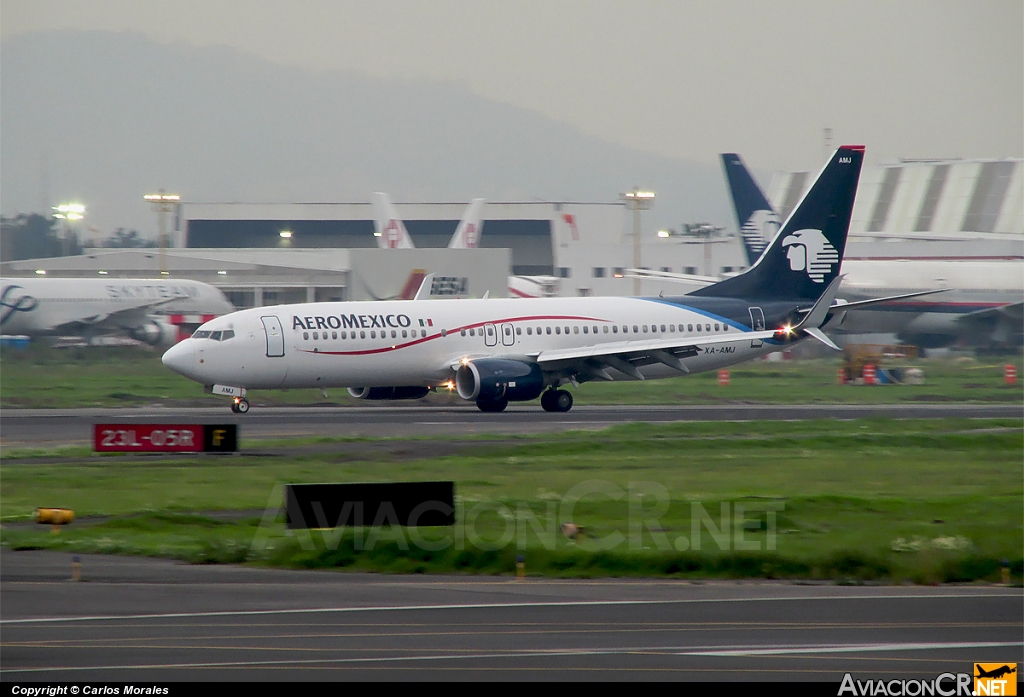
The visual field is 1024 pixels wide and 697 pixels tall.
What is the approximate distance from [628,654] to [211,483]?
44.8ft

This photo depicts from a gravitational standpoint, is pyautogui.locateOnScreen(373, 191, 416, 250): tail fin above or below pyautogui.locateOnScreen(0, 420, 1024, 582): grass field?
above

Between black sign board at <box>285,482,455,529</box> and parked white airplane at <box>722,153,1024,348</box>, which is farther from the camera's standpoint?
parked white airplane at <box>722,153,1024,348</box>

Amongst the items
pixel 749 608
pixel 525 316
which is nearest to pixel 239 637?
pixel 749 608

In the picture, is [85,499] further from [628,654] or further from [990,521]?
[990,521]

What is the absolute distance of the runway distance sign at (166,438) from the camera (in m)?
27.0

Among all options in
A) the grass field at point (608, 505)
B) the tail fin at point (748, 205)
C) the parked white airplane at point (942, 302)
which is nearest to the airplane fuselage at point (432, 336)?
the grass field at point (608, 505)

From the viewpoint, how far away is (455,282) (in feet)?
230

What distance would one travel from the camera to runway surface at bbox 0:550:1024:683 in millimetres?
10406

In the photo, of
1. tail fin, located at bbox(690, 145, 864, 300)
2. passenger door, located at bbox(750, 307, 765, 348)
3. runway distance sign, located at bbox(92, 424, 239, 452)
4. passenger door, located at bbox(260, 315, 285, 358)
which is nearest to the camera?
runway distance sign, located at bbox(92, 424, 239, 452)

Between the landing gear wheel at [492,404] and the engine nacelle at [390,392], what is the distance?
2372mm

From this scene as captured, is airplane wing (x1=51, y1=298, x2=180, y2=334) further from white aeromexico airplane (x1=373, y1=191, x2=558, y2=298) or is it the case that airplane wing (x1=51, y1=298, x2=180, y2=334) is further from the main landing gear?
the main landing gear

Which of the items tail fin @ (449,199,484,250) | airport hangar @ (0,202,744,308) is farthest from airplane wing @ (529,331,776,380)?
tail fin @ (449,199,484,250)

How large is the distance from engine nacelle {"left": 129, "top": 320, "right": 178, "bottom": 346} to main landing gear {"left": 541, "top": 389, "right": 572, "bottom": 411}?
25.6 m

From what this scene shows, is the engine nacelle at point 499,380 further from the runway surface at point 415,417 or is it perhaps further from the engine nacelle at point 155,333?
the engine nacelle at point 155,333
